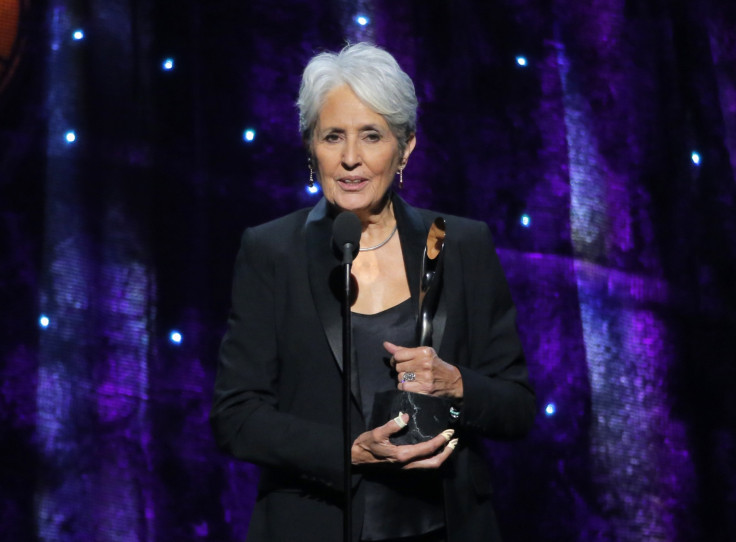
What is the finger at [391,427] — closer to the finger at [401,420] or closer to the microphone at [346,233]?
the finger at [401,420]

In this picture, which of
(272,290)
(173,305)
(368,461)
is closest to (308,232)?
(272,290)

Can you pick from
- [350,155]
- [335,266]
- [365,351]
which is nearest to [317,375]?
[365,351]

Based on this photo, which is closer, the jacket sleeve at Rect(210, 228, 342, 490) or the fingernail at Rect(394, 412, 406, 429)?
the fingernail at Rect(394, 412, 406, 429)

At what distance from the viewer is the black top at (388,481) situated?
1.88 m

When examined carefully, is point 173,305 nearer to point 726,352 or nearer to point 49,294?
point 49,294

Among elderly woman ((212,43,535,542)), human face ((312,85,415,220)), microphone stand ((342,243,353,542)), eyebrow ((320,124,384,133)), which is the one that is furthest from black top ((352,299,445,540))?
eyebrow ((320,124,384,133))

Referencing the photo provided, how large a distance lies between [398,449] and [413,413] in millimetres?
69

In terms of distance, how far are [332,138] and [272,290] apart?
1.13 feet

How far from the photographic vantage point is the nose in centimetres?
207

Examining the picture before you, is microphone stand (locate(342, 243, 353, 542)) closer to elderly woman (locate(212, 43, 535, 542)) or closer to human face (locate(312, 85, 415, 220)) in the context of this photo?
elderly woman (locate(212, 43, 535, 542))

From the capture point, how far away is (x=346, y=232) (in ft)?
5.84

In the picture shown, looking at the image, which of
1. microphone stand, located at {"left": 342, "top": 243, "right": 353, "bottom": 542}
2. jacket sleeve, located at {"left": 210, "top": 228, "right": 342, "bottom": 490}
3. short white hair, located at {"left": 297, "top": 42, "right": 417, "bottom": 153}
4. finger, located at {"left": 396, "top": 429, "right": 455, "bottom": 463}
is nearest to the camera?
microphone stand, located at {"left": 342, "top": 243, "right": 353, "bottom": 542}

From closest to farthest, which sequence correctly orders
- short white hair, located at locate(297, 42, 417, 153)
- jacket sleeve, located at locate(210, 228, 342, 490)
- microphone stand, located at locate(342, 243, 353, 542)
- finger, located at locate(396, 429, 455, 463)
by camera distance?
microphone stand, located at locate(342, 243, 353, 542) < finger, located at locate(396, 429, 455, 463) < jacket sleeve, located at locate(210, 228, 342, 490) < short white hair, located at locate(297, 42, 417, 153)

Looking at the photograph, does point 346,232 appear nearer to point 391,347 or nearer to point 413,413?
point 391,347
